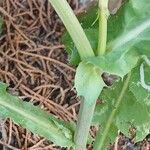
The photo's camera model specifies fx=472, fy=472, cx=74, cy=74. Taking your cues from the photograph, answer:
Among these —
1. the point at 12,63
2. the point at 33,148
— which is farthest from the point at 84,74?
the point at 12,63

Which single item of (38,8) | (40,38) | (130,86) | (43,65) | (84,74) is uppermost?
(38,8)

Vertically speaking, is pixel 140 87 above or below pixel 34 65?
below

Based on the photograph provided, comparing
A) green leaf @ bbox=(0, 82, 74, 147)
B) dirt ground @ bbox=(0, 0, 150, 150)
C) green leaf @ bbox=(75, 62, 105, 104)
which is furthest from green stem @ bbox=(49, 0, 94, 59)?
dirt ground @ bbox=(0, 0, 150, 150)

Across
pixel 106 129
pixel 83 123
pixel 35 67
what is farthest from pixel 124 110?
pixel 35 67

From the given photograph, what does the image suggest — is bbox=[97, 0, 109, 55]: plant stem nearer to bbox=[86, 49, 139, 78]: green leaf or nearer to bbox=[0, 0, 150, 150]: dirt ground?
bbox=[86, 49, 139, 78]: green leaf

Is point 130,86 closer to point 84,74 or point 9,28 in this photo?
point 84,74

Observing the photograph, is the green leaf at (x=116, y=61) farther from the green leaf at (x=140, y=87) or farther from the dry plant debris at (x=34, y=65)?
the dry plant debris at (x=34, y=65)

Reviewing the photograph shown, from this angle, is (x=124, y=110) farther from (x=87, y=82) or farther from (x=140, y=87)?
(x=87, y=82)
